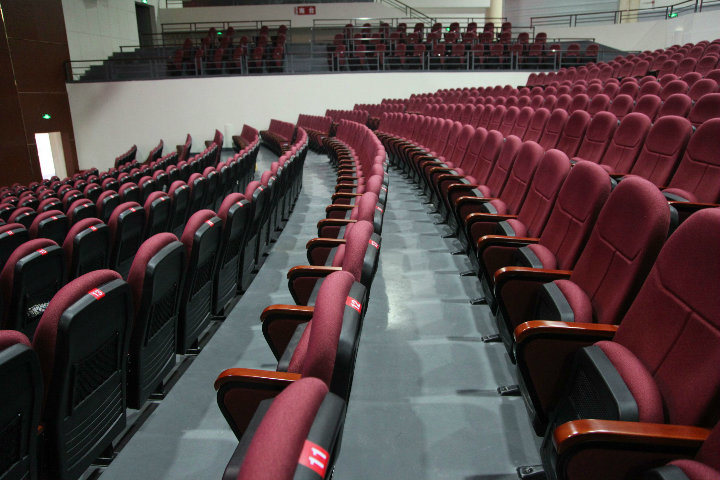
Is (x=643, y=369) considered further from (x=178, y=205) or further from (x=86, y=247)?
(x=178, y=205)

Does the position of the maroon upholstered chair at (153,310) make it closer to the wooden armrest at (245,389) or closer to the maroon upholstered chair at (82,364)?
the maroon upholstered chair at (82,364)

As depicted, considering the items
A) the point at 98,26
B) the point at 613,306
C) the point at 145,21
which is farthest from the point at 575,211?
the point at 145,21

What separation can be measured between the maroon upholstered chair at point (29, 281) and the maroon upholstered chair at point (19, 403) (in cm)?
43

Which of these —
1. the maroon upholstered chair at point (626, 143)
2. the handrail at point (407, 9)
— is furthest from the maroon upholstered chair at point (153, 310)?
the handrail at point (407, 9)

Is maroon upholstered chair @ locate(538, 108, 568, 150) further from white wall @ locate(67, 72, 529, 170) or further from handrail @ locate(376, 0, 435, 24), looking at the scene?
handrail @ locate(376, 0, 435, 24)

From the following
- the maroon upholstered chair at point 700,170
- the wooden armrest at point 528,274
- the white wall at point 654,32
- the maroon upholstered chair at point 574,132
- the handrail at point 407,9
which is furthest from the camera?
the handrail at point 407,9


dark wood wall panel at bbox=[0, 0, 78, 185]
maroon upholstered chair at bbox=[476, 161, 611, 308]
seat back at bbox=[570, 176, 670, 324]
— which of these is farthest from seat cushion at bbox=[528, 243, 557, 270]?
dark wood wall panel at bbox=[0, 0, 78, 185]

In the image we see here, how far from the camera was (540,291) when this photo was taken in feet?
3.03

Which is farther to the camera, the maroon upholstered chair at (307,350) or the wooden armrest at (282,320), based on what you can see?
the wooden armrest at (282,320)

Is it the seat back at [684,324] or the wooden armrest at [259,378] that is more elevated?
the seat back at [684,324]

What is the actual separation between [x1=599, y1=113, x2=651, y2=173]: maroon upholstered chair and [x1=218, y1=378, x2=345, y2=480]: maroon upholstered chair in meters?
1.53

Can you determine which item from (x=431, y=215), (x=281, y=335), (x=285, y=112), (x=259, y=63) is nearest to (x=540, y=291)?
(x=281, y=335)

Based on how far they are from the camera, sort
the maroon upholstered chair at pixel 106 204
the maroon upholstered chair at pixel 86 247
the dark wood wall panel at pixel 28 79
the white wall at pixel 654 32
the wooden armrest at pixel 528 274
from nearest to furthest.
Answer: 1. the wooden armrest at pixel 528 274
2. the maroon upholstered chair at pixel 86 247
3. the maroon upholstered chair at pixel 106 204
4. the dark wood wall panel at pixel 28 79
5. the white wall at pixel 654 32

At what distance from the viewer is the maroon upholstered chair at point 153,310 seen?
2.71ft
